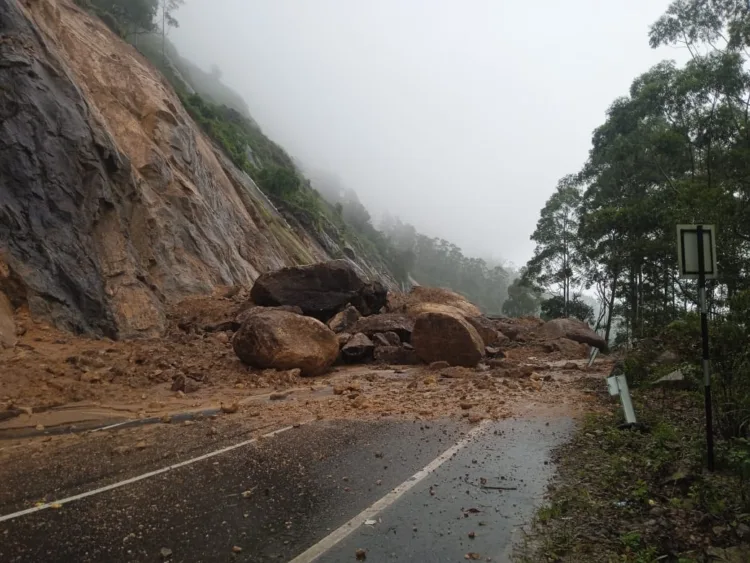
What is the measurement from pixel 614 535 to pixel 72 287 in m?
13.1

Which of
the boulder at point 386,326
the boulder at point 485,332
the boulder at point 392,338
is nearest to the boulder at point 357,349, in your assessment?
the boulder at point 392,338

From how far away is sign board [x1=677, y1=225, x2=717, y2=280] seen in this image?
513cm

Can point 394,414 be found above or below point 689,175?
below

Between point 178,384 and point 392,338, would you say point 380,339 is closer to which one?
point 392,338

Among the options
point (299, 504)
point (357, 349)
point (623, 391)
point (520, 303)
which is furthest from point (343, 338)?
point (520, 303)

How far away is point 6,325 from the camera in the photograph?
11.0m

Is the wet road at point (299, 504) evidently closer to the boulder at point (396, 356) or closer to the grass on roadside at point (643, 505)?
the grass on roadside at point (643, 505)

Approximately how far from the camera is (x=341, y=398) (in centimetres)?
985

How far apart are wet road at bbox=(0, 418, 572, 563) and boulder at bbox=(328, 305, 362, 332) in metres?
10.1

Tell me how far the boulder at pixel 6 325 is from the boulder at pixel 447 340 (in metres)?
9.16

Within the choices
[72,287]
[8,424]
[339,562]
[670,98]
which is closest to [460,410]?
[339,562]

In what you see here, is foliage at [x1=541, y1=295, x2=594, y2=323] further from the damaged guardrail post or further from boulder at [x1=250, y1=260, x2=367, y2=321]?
the damaged guardrail post

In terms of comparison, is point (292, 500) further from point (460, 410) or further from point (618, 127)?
point (618, 127)

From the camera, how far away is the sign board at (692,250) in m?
5.13
